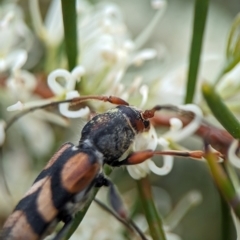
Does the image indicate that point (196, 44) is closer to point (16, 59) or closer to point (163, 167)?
point (163, 167)

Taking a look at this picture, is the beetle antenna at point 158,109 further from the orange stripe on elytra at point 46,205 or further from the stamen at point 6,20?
the stamen at point 6,20

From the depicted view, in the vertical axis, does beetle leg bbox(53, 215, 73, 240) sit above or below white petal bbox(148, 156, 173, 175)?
below

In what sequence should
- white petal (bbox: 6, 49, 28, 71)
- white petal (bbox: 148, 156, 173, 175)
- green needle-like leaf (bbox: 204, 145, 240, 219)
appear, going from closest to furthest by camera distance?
green needle-like leaf (bbox: 204, 145, 240, 219) → white petal (bbox: 148, 156, 173, 175) → white petal (bbox: 6, 49, 28, 71)

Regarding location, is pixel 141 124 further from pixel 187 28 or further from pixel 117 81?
pixel 187 28

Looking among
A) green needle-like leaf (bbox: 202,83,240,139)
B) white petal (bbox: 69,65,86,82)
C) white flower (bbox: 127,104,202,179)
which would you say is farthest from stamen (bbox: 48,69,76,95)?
green needle-like leaf (bbox: 202,83,240,139)

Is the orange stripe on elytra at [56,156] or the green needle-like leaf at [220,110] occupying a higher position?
the green needle-like leaf at [220,110]

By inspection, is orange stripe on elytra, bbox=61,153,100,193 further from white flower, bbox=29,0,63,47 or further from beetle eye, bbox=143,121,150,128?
white flower, bbox=29,0,63,47

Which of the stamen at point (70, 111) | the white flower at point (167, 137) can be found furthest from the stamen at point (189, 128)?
the stamen at point (70, 111)

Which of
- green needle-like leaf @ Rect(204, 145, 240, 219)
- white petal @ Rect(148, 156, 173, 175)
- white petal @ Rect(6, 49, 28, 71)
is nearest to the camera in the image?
green needle-like leaf @ Rect(204, 145, 240, 219)

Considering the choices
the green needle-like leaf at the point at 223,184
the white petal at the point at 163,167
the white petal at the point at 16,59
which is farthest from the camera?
the white petal at the point at 16,59
